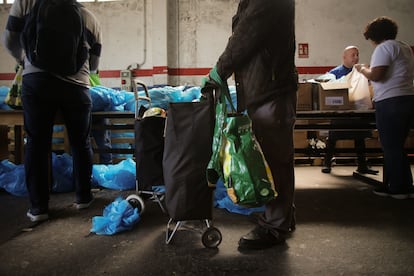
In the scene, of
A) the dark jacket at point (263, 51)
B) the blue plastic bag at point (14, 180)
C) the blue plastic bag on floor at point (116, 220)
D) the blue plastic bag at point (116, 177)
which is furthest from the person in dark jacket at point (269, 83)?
the blue plastic bag at point (14, 180)

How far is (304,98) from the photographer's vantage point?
2709mm

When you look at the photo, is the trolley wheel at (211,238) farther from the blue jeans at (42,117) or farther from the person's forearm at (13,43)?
the person's forearm at (13,43)

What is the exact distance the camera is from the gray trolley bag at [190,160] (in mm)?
1394

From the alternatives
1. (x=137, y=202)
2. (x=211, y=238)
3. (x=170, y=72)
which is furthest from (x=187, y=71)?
(x=211, y=238)

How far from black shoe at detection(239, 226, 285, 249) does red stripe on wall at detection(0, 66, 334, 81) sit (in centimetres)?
487

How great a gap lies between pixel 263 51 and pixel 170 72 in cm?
491

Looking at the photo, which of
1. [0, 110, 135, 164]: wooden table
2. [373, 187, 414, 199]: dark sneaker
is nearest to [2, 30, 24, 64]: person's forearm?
[0, 110, 135, 164]: wooden table

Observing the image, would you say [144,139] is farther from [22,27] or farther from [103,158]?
[103,158]

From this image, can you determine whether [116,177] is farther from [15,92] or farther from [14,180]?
[15,92]

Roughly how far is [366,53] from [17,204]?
20.2 feet

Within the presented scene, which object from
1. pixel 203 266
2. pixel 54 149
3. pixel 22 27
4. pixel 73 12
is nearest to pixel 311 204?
pixel 203 266

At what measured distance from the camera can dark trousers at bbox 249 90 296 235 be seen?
4.79ft

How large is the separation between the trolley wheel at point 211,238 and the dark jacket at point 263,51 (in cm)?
62

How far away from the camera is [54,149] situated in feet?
10.8
